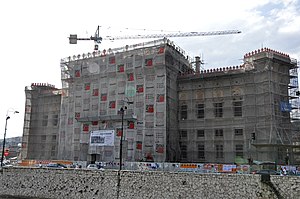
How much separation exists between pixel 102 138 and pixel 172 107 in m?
9.95

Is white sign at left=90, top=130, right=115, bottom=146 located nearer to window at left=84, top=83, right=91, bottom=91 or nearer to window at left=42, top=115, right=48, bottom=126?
window at left=84, top=83, right=91, bottom=91

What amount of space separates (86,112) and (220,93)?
1862 cm

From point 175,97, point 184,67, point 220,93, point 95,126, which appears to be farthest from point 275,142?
point 95,126

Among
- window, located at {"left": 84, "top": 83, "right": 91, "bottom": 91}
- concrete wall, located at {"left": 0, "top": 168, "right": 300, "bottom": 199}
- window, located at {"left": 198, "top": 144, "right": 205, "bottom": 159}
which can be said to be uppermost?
window, located at {"left": 84, "top": 83, "right": 91, "bottom": 91}

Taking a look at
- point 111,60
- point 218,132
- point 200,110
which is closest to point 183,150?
point 218,132

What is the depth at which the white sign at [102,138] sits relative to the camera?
41781 mm

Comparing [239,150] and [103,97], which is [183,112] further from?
[103,97]

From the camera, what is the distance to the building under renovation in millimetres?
37625

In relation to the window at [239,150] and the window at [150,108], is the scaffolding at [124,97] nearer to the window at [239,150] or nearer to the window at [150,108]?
the window at [150,108]

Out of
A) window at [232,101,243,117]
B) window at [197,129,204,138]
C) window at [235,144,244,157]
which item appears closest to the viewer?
window at [235,144,244,157]

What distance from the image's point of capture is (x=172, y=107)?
139ft

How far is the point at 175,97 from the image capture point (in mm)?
43625

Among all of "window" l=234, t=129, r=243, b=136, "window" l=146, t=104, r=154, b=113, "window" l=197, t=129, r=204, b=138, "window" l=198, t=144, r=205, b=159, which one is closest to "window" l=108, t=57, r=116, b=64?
"window" l=146, t=104, r=154, b=113

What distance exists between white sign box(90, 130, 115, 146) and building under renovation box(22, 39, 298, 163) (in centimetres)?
13
